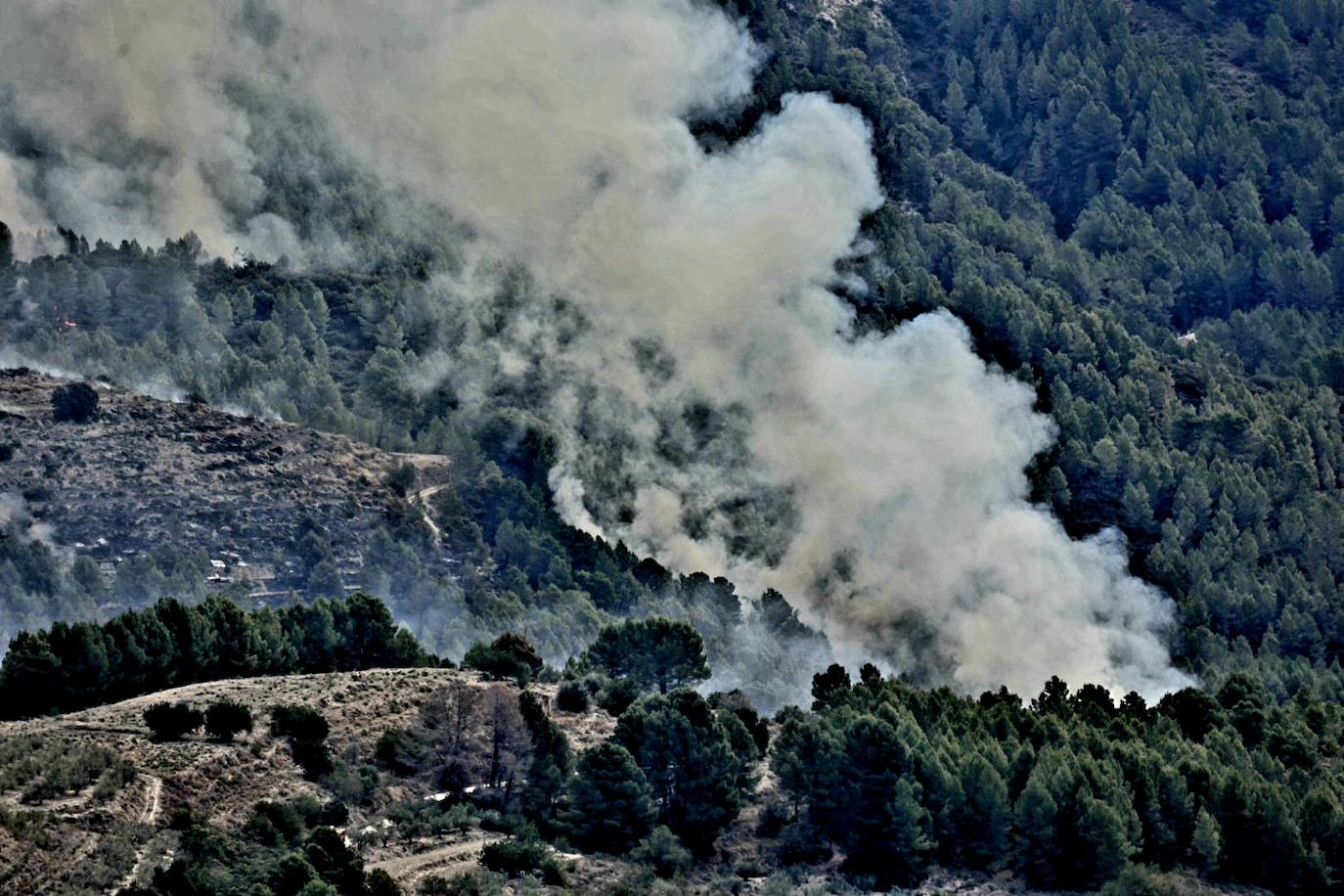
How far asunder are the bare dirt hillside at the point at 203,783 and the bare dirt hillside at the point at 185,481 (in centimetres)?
3284

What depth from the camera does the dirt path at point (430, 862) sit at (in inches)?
3536

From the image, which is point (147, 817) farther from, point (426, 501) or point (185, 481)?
point (426, 501)

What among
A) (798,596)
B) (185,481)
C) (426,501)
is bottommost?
(798,596)

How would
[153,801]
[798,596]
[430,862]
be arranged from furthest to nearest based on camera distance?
[798,596], [430,862], [153,801]

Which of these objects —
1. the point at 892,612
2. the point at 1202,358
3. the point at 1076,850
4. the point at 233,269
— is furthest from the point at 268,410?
the point at 1076,850

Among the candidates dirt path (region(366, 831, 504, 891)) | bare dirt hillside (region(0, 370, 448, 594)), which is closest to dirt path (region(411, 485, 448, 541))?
bare dirt hillside (region(0, 370, 448, 594))

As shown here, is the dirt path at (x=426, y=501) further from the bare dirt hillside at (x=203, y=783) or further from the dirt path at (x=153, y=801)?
the dirt path at (x=153, y=801)

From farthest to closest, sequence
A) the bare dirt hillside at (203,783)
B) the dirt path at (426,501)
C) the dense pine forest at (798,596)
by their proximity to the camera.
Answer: the dirt path at (426,501) → the dense pine forest at (798,596) → the bare dirt hillside at (203,783)

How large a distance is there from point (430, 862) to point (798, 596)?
5875 centimetres

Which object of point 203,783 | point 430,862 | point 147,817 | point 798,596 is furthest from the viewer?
point 798,596

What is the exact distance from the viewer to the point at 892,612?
14700cm

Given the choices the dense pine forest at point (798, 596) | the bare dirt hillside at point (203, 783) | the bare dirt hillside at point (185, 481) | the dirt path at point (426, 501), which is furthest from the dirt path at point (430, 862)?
the dirt path at point (426, 501)

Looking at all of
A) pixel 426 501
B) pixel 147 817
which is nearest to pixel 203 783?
pixel 147 817

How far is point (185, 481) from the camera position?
5586 inches
